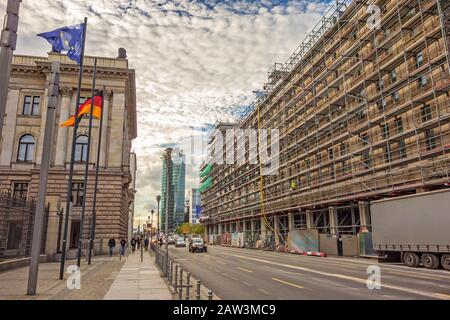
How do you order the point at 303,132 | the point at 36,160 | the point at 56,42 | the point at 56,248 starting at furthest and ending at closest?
the point at 303,132 → the point at 36,160 → the point at 56,248 → the point at 56,42

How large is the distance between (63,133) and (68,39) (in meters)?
28.5

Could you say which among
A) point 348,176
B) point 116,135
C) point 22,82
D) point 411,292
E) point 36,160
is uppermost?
point 22,82

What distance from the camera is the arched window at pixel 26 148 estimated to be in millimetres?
40906

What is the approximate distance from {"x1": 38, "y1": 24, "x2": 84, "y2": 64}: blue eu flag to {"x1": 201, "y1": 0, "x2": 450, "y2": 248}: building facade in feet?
75.0

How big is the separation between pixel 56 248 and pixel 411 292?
2333 cm

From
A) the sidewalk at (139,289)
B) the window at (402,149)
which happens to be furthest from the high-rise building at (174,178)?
the window at (402,149)

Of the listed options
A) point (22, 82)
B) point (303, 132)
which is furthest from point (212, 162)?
point (22, 82)

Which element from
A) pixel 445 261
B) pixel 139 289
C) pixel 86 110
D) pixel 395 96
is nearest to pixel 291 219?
pixel 395 96

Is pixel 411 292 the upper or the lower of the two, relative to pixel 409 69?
lower

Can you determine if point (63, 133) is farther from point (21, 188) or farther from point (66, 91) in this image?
point (21, 188)

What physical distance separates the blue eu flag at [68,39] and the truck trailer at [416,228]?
19303 millimetres

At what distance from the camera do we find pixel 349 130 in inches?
1388

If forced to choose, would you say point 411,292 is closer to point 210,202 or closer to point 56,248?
point 56,248

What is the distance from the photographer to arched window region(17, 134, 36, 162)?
4091 centimetres
